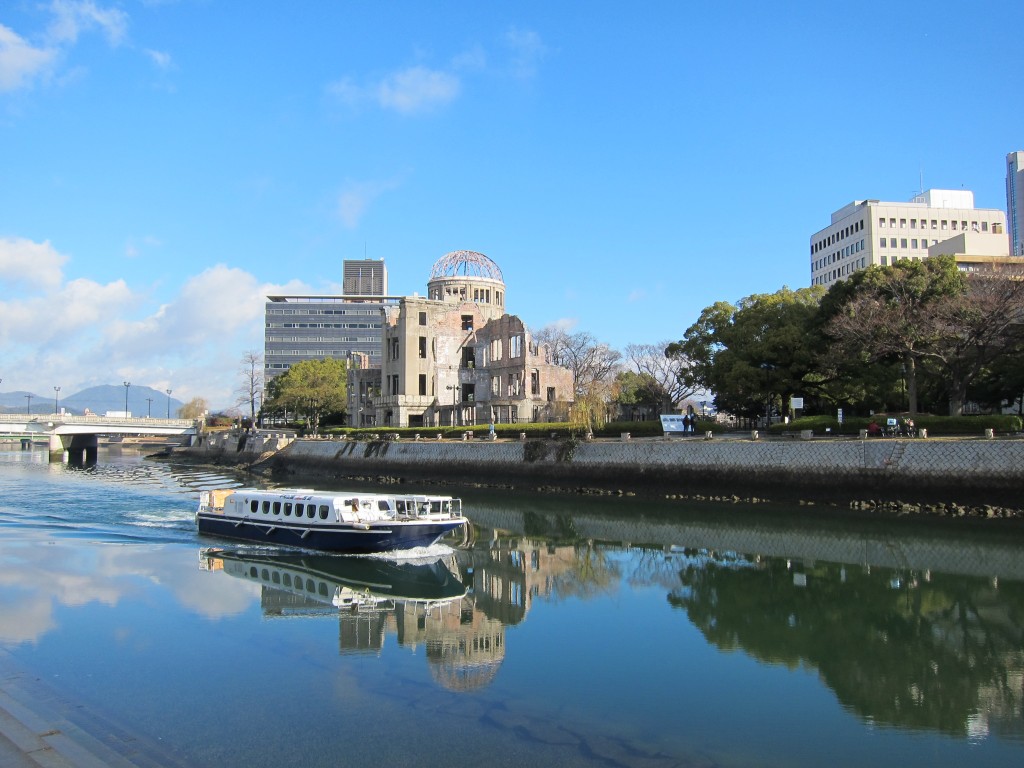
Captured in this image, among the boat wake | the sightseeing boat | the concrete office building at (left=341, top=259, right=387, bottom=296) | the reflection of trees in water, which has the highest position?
the concrete office building at (left=341, top=259, right=387, bottom=296)

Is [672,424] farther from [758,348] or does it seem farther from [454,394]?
[454,394]

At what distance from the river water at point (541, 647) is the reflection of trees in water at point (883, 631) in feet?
0.26

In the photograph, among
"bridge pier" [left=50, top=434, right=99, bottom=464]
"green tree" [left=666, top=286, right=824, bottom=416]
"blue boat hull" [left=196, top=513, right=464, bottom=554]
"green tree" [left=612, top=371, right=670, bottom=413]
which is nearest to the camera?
"blue boat hull" [left=196, top=513, right=464, bottom=554]

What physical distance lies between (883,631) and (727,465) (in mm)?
22516

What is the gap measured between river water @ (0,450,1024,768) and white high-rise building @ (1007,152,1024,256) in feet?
618

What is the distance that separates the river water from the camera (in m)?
11.9

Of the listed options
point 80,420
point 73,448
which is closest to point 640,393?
point 80,420


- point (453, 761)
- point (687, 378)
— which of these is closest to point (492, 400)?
point (687, 378)

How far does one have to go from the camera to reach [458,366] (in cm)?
8562

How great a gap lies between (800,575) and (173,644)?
17.7 m

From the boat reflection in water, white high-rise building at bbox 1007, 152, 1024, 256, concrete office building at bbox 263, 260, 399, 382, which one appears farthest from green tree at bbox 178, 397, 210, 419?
white high-rise building at bbox 1007, 152, 1024, 256

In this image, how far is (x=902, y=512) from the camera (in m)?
33.5

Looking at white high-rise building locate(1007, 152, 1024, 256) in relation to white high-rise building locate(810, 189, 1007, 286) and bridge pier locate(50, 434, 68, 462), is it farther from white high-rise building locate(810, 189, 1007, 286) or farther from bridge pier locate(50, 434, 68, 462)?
bridge pier locate(50, 434, 68, 462)

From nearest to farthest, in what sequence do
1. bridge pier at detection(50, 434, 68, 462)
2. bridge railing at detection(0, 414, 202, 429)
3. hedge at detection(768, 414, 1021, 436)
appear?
hedge at detection(768, 414, 1021, 436)
bridge railing at detection(0, 414, 202, 429)
bridge pier at detection(50, 434, 68, 462)
